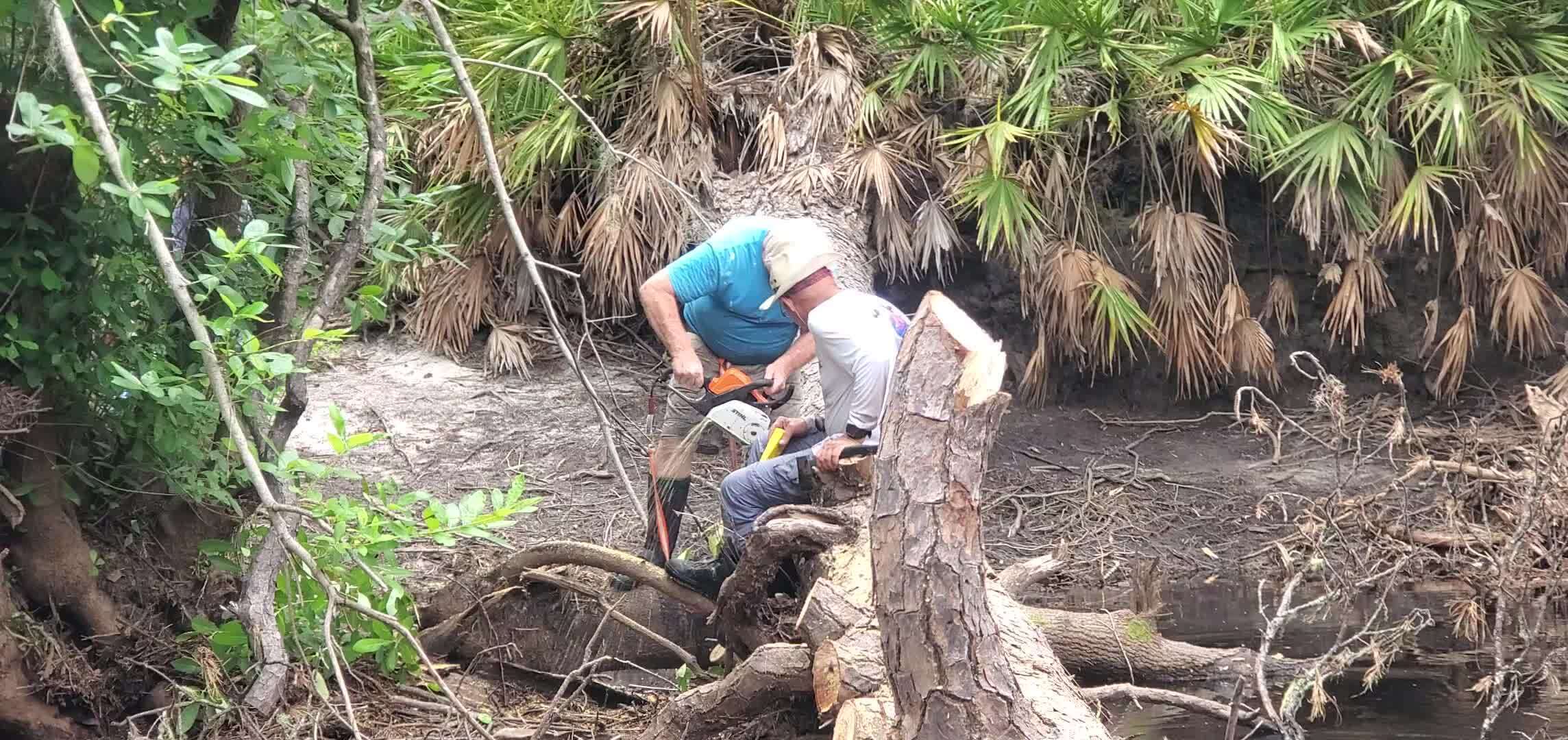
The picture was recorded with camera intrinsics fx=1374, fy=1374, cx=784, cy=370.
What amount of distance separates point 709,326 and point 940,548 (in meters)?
3.03

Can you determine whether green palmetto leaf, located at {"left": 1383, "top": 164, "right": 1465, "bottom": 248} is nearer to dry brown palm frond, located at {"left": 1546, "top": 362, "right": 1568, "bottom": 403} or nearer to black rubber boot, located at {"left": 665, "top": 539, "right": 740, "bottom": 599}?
dry brown palm frond, located at {"left": 1546, "top": 362, "right": 1568, "bottom": 403}

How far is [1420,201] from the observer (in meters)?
7.46

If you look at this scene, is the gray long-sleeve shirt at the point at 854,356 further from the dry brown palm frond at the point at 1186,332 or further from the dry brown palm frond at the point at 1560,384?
the dry brown palm frond at the point at 1560,384

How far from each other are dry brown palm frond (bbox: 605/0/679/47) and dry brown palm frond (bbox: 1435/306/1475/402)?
4.83m

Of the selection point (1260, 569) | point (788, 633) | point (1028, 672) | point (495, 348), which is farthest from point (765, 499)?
point (495, 348)

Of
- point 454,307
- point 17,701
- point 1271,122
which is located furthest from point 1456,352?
point 17,701

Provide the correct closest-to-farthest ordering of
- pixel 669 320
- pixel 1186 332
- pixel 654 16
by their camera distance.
Result: pixel 669 320
pixel 654 16
pixel 1186 332

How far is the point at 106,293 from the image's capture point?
373 centimetres

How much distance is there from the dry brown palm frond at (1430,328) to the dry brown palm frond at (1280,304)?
29.5 inches

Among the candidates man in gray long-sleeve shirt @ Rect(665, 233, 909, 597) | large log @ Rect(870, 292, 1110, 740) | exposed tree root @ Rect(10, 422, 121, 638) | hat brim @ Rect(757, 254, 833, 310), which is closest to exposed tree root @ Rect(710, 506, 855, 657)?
man in gray long-sleeve shirt @ Rect(665, 233, 909, 597)

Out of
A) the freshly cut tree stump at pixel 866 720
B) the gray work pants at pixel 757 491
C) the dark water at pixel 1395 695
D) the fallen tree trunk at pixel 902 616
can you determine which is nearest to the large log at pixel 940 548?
the fallen tree trunk at pixel 902 616

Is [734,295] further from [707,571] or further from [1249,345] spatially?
[1249,345]

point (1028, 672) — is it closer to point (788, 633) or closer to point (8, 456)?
point (788, 633)

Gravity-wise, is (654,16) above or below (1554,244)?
above
